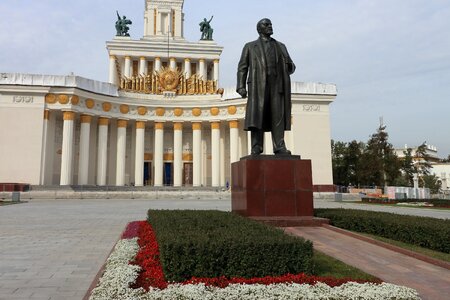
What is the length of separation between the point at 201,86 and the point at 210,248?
36804 millimetres

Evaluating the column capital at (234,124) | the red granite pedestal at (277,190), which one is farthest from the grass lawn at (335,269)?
the column capital at (234,124)

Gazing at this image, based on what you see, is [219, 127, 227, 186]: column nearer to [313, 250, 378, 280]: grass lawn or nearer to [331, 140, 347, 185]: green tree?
[331, 140, 347, 185]: green tree

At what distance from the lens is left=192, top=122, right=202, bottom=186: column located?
37750 millimetres

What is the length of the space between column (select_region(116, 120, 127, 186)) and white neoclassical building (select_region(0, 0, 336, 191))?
0.34ft

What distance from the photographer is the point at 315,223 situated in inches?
332

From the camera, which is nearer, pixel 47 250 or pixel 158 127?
pixel 47 250

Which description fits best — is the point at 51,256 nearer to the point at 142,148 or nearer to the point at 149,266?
the point at 149,266

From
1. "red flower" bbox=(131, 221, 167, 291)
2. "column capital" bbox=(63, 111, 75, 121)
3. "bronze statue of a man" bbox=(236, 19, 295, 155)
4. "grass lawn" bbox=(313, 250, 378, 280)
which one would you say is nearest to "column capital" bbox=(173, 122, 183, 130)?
"column capital" bbox=(63, 111, 75, 121)

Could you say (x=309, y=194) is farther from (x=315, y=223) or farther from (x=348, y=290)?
(x=348, y=290)

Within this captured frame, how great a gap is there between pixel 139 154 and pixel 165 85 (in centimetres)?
849

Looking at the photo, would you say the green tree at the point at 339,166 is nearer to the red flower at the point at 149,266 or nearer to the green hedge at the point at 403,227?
the green hedge at the point at 403,227

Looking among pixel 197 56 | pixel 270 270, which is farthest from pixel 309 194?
pixel 197 56

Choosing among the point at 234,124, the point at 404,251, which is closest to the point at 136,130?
the point at 234,124

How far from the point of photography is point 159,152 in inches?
1471
